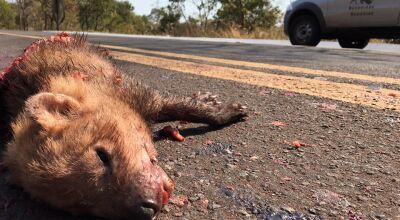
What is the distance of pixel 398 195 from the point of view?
186cm

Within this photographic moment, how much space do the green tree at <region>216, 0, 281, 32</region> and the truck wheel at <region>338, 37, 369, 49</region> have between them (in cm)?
1615

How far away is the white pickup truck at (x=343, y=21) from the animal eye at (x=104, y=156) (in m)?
8.82

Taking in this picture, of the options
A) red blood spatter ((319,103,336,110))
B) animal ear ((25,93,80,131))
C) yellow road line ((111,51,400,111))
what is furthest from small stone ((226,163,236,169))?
yellow road line ((111,51,400,111))

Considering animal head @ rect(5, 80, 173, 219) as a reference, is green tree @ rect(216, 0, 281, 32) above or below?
above

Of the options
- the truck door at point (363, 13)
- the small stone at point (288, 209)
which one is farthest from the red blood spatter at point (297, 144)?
the truck door at point (363, 13)

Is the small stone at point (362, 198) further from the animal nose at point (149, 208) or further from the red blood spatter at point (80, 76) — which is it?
the red blood spatter at point (80, 76)

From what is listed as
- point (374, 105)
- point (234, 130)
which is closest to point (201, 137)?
point (234, 130)

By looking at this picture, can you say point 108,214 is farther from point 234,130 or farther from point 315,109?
point 315,109

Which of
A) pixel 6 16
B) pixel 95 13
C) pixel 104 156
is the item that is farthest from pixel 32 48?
pixel 6 16

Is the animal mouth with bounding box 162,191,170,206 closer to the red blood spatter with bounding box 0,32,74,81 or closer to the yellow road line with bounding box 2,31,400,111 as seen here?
the red blood spatter with bounding box 0,32,74,81

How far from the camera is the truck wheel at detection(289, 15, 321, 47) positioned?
1116 centimetres

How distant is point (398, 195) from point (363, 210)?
208 millimetres

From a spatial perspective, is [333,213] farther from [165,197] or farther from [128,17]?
[128,17]

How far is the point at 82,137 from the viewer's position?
1.82 metres
